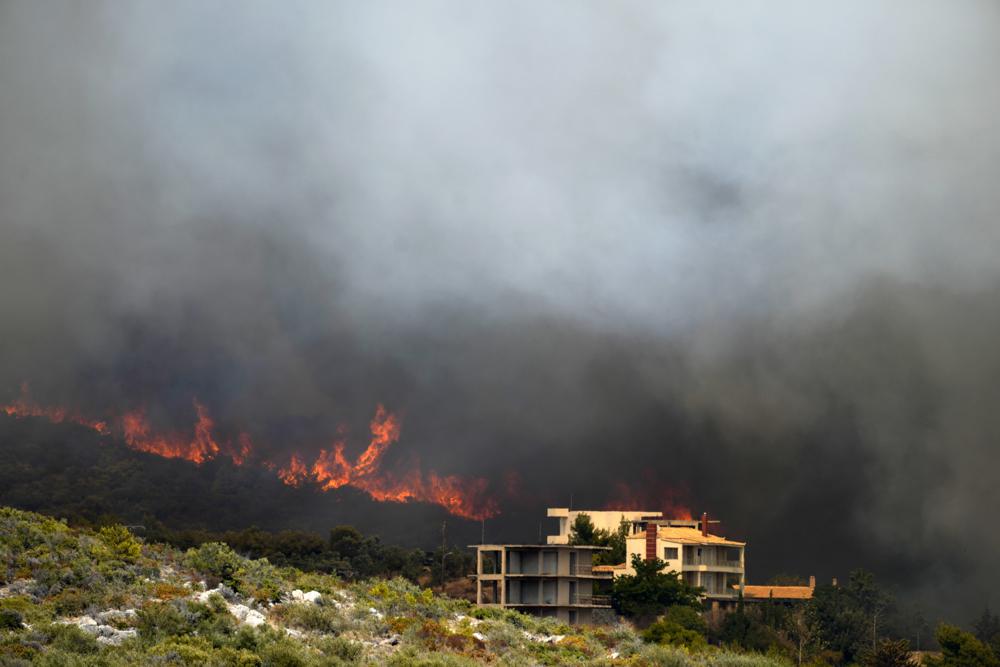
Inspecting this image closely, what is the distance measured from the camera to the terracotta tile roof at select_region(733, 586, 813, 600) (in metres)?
155

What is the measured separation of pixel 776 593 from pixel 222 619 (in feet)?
374

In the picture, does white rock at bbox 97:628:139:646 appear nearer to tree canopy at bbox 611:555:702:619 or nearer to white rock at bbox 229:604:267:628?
white rock at bbox 229:604:267:628

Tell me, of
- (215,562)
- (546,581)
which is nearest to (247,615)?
(215,562)

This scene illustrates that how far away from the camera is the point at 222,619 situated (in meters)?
56.6

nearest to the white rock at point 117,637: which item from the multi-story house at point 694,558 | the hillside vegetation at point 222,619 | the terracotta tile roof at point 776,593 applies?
the hillside vegetation at point 222,619

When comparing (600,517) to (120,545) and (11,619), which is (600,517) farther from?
(11,619)

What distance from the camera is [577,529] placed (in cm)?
17475

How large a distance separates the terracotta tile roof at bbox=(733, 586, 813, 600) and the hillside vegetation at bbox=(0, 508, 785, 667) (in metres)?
79.3

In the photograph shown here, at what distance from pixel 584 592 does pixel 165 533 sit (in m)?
55.0

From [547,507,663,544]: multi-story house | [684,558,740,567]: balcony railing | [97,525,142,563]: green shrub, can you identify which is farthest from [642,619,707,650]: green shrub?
[547,507,663,544]: multi-story house

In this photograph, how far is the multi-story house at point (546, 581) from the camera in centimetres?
13962

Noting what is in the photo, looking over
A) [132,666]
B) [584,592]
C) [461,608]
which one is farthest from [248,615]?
[584,592]

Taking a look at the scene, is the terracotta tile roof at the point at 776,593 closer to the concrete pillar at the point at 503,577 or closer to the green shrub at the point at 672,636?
the concrete pillar at the point at 503,577

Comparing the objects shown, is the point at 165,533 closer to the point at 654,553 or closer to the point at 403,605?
the point at 654,553
